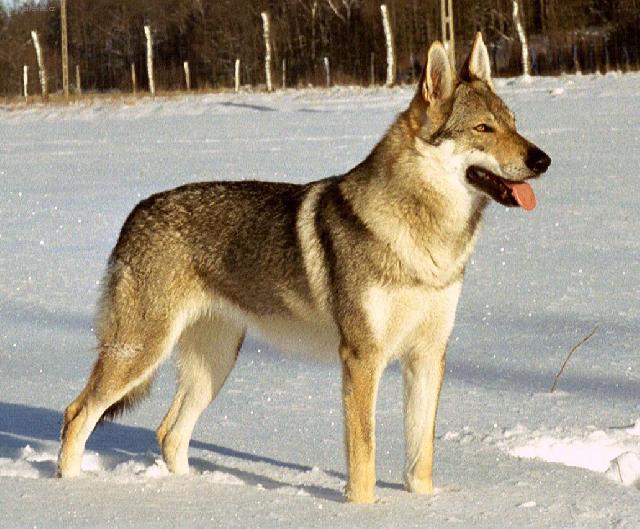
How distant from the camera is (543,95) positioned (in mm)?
18781

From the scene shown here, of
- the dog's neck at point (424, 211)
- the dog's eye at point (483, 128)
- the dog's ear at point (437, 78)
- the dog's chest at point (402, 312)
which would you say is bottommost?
the dog's chest at point (402, 312)

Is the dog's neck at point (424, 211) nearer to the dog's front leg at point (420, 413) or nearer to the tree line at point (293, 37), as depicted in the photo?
the dog's front leg at point (420, 413)

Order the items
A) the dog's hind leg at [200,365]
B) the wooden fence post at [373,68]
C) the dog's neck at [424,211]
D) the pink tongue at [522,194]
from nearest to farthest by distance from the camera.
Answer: the pink tongue at [522,194], the dog's neck at [424,211], the dog's hind leg at [200,365], the wooden fence post at [373,68]

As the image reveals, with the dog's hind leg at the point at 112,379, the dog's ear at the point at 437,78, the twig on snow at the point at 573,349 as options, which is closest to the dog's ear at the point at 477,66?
the dog's ear at the point at 437,78

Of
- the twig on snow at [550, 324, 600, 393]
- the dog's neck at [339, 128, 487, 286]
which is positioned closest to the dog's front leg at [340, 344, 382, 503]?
the dog's neck at [339, 128, 487, 286]

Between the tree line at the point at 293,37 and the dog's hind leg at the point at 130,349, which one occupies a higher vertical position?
the tree line at the point at 293,37

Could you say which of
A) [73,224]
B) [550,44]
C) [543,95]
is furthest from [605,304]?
[550,44]

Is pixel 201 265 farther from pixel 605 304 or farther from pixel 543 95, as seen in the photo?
pixel 543 95

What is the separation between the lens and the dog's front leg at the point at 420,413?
14.7ft

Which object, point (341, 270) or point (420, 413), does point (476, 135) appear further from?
point (420, 413)

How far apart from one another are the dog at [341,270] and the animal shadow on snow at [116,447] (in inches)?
6.7

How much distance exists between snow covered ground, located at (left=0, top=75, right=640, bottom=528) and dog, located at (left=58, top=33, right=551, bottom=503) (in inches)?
12.2

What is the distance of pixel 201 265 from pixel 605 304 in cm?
343

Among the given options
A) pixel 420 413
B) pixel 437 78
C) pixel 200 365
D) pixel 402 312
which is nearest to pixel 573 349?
pixel 420 413
